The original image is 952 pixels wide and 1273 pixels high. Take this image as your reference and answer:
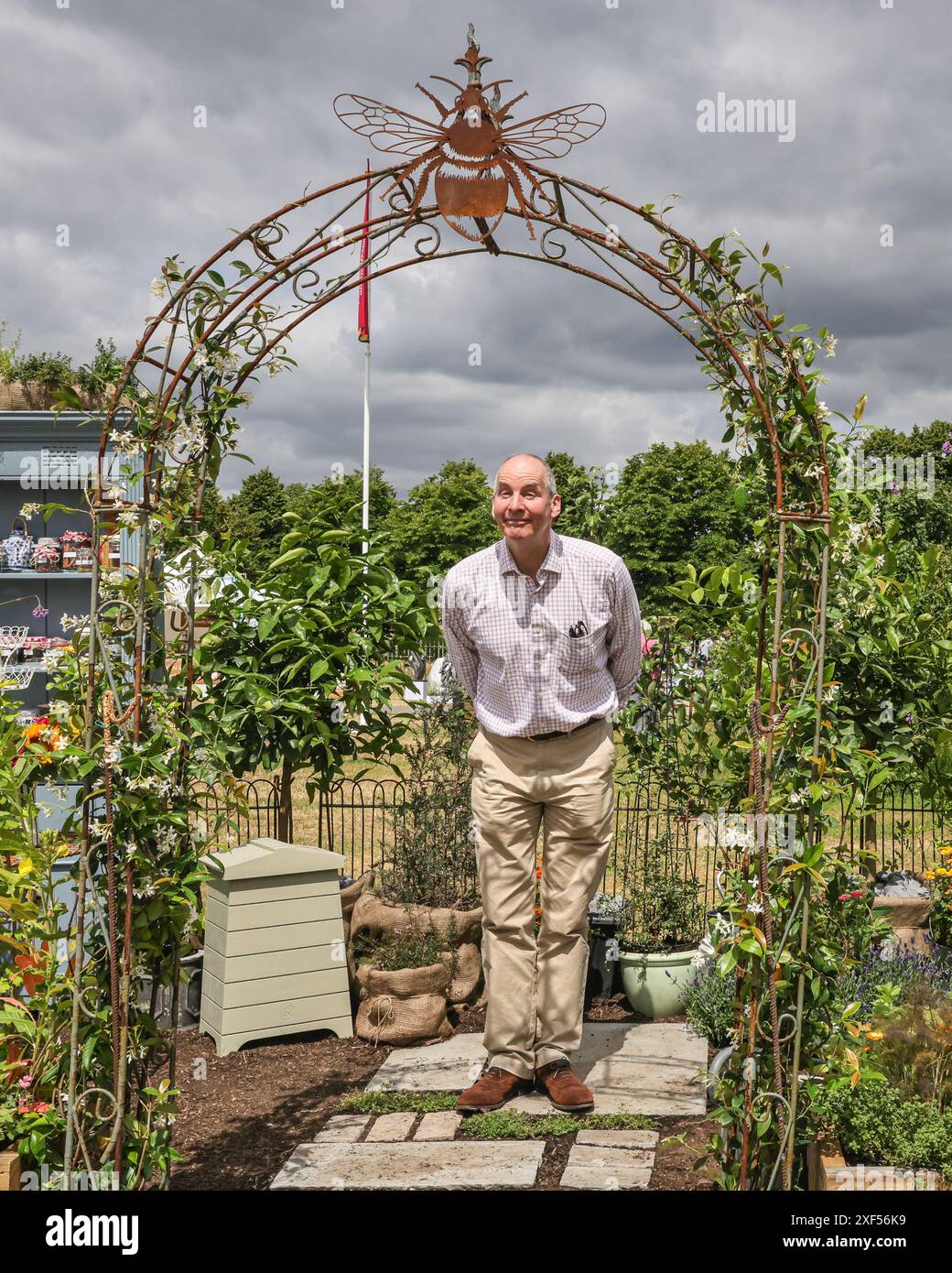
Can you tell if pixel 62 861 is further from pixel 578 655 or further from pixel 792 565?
pixel 792 565

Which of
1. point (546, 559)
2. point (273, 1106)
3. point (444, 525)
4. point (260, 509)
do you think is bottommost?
point (273, 1106)

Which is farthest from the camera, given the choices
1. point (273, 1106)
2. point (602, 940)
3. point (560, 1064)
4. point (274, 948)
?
point (602, 940)

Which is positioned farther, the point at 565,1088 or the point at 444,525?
the point at 444,525

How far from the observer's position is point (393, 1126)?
346cm

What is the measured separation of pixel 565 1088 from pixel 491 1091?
0.23m

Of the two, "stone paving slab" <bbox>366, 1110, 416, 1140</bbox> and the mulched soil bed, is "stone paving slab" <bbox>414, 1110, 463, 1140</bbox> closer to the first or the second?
"stone paving slab" <bbox>366, 1110, 416, 1140</bbox>

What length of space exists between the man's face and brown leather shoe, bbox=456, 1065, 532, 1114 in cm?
169

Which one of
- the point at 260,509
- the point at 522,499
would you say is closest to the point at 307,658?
the point at 522,499

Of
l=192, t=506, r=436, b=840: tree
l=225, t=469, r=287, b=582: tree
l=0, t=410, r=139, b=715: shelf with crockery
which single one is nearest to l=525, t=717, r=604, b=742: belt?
l=192, t=506, r=436, b=840: tree

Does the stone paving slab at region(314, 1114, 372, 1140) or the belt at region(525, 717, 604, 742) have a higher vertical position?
the belt at region(525, 717, 604, 742)

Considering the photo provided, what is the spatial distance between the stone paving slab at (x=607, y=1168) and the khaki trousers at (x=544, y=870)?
42cm

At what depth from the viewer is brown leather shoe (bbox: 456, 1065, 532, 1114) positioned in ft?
11.4

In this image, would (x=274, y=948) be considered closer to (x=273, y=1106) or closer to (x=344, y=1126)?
(x=273, y=1106)
